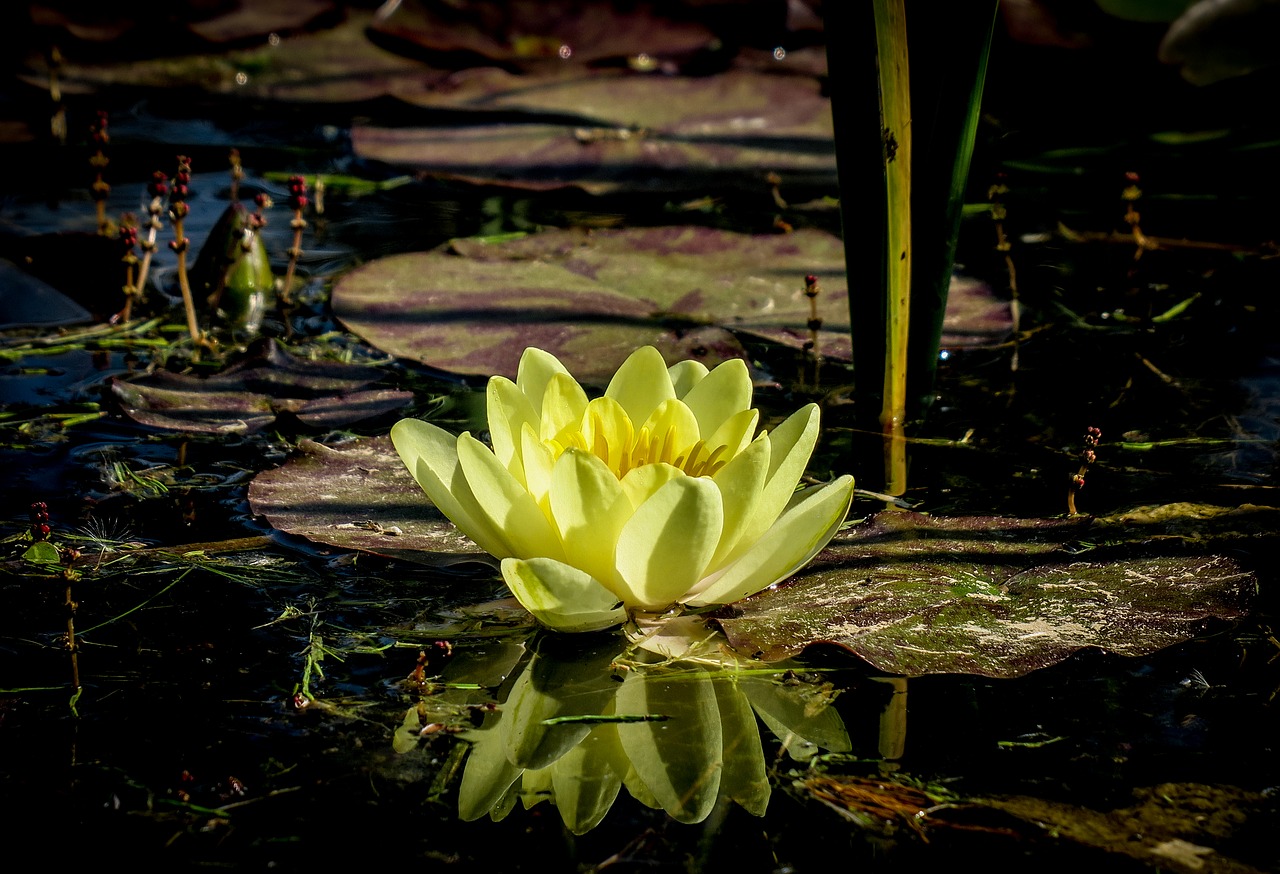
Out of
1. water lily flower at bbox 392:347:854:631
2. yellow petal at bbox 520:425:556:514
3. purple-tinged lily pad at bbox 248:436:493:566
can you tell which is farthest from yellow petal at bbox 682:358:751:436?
purple-tinged lily pad at bbox 248:436:493:566

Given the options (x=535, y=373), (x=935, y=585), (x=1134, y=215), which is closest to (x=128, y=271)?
(x=535, y=373)

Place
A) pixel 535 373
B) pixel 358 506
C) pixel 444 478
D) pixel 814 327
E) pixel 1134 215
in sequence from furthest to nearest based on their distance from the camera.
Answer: pixel 1134 215 → pixel 814 327 → pixel 358 506 → pixel 535 373 → pixel 444 478

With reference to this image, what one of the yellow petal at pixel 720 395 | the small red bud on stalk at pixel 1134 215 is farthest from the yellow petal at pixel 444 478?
the small red bud on stalk at pixel 1134 215

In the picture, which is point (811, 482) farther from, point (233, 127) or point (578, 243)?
point (233, 127)

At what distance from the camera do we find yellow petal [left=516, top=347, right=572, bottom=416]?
150cm

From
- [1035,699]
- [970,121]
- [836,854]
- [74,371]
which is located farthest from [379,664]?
[74,371]

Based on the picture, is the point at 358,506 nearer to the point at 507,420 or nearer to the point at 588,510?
the point at 507,420

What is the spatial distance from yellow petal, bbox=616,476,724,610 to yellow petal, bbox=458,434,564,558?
0.11 m

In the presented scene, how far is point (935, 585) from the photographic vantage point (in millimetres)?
1418

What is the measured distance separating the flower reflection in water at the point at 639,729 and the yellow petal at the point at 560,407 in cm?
28

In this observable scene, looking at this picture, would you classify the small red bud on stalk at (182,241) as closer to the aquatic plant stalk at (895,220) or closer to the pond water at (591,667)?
the pond water at (591,667)

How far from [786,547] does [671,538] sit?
166 millimetres

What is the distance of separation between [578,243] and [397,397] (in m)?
1.02

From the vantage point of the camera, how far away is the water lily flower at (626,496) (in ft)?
4.05
